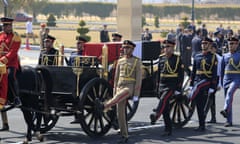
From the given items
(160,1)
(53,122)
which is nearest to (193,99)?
(53,122)

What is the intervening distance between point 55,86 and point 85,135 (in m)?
1.11

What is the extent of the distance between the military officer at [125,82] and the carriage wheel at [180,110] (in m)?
1.62

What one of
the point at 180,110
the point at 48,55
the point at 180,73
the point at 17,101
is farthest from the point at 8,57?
the point at 180,110

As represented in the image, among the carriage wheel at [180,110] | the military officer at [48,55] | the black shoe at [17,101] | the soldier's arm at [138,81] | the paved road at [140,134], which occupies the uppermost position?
the military officer at [48,55]

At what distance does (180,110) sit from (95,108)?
2.19 meters

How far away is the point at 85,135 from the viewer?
40.9ft

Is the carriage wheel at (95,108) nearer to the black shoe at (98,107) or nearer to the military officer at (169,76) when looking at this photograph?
the black shoe at (98,107)

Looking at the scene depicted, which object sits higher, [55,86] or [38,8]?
[38,8]

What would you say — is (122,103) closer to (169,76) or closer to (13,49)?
(169,76)

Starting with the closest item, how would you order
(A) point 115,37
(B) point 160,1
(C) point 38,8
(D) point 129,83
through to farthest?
1. (D) point 129,83
2. (A) point 115,37
3. (C) point 38,8
4. (B) point 160,1

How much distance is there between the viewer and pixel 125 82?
458 inches

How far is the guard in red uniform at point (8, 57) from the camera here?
1108cm

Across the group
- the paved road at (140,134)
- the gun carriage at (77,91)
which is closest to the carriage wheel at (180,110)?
the paved road at (140,134)

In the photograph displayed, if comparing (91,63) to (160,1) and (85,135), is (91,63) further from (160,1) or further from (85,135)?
(160,1)
